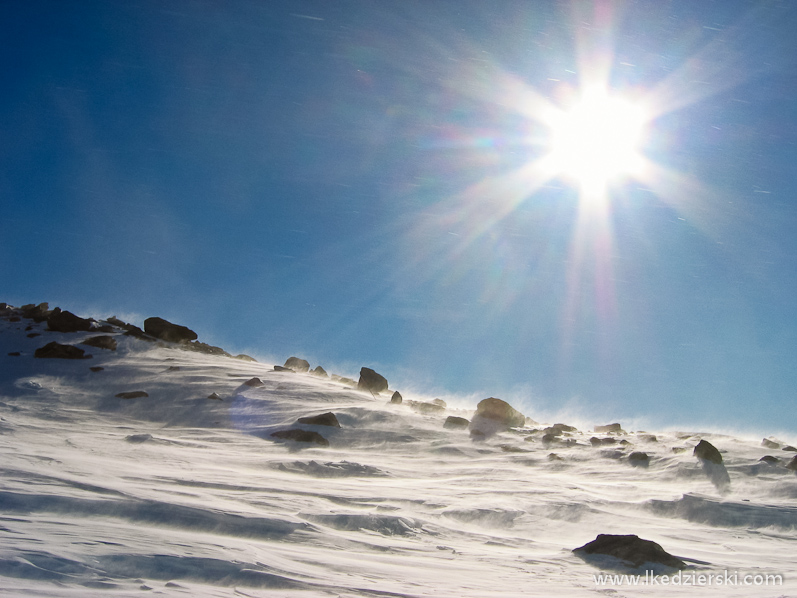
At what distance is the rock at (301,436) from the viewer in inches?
496

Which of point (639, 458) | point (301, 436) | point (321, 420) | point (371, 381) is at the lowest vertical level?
point (301, 436)

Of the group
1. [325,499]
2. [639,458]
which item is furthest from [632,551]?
[639,458]

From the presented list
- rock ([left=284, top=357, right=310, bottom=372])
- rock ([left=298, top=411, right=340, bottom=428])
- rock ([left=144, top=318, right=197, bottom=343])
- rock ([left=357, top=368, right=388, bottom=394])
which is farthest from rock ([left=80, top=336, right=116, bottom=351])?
rock ([left=298, top=411, right=340, bottom=428])

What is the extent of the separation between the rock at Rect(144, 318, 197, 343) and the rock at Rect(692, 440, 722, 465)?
19.9 m

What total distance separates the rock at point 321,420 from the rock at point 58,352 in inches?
385

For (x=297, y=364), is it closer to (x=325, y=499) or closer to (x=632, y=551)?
(x=325, y=499)

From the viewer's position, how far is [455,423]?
49.4 ft

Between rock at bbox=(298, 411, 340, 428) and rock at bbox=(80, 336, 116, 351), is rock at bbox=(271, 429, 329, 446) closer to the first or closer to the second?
rock at bbox=(298, 411, 340, 428)

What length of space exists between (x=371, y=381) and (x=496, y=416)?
5378 mm

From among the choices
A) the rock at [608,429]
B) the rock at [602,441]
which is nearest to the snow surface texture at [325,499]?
the rock at [602,441]

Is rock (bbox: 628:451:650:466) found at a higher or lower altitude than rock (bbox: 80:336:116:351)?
lower

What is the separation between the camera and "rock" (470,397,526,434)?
51.0 ft

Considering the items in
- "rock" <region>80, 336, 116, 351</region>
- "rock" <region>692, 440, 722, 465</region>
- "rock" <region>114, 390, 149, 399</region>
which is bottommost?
"rock" <region>692, 440, 722, 465</region>

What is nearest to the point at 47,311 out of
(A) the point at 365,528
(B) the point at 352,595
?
(A) the point at 365,528
